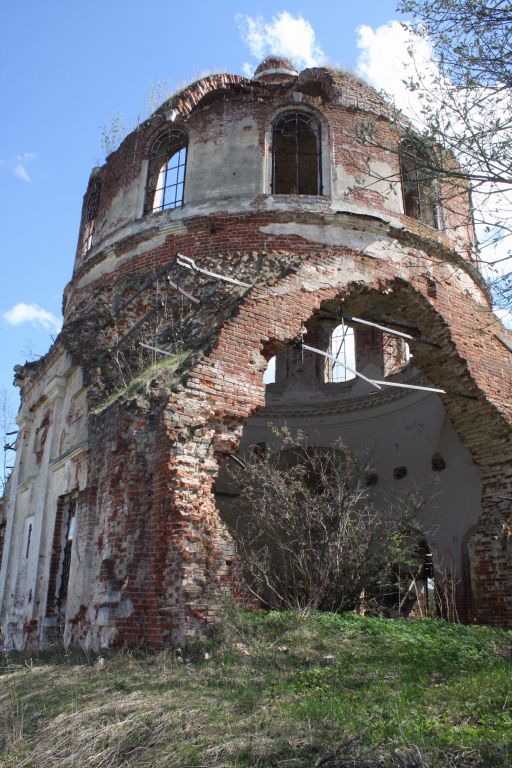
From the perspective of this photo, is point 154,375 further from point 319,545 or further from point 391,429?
point 391,429

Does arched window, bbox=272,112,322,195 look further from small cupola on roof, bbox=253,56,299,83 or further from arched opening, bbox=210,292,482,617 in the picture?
arched opening, bbox=210,292,482,617

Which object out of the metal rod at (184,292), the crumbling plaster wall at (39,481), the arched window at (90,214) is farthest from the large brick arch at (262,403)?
the arched window at (90,214)

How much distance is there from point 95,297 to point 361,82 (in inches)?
255

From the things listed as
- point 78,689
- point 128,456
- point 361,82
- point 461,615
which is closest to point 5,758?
point 78,689

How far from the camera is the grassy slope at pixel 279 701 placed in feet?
12.9

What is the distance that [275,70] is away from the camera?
550 inches

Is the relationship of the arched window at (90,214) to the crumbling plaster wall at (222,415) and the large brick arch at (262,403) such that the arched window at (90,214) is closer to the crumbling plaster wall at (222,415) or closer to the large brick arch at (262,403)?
the crumbling plaster wall at (222,415)

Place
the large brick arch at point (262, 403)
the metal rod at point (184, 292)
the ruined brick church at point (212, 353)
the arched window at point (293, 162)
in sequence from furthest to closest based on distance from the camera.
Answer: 1. the arched window at point (293, 162)
2. the metal rod at point (184, 292)
3. the ruined brick church at point (212, 353)
4. the large brick arch at point (262, 403)

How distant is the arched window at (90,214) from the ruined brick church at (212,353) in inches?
2.8

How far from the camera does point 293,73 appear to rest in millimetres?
14133

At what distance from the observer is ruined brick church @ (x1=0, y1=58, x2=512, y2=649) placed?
7.88 meters

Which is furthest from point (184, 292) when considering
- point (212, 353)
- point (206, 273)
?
point (212, 353)

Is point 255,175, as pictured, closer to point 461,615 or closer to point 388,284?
point 388,284

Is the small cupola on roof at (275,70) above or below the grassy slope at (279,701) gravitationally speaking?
above
